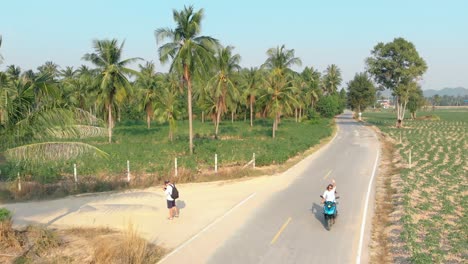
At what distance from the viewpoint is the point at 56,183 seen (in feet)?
69.5

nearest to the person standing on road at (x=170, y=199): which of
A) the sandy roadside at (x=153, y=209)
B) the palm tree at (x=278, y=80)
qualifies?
the sandy roadside at (x=153, y=209)

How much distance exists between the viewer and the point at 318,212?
16609mm

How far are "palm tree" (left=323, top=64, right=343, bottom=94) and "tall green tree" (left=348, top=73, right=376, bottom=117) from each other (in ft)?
40.3

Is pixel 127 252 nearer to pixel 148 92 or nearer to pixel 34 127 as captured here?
pixel 34 127

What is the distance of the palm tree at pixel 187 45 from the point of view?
27447 mm

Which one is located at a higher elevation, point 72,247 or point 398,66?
point 398,66

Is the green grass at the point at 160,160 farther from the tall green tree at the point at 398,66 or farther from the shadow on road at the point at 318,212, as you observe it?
the tall green tree at the point at 398,66

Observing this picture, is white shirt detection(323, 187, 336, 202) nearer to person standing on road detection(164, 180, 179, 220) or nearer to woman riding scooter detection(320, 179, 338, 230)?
woman riding scooter detection(320, 179, 338, 230)

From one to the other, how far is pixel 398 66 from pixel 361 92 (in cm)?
3578

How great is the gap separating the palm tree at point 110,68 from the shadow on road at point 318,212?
23.2 m

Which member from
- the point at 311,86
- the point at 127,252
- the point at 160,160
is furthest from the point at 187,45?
the point at 311,86

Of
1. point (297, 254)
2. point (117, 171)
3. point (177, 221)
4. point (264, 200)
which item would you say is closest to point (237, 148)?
point (117, 171)

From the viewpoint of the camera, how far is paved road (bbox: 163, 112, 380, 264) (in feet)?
38.6

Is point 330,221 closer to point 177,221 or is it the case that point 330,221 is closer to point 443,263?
point 443,263
